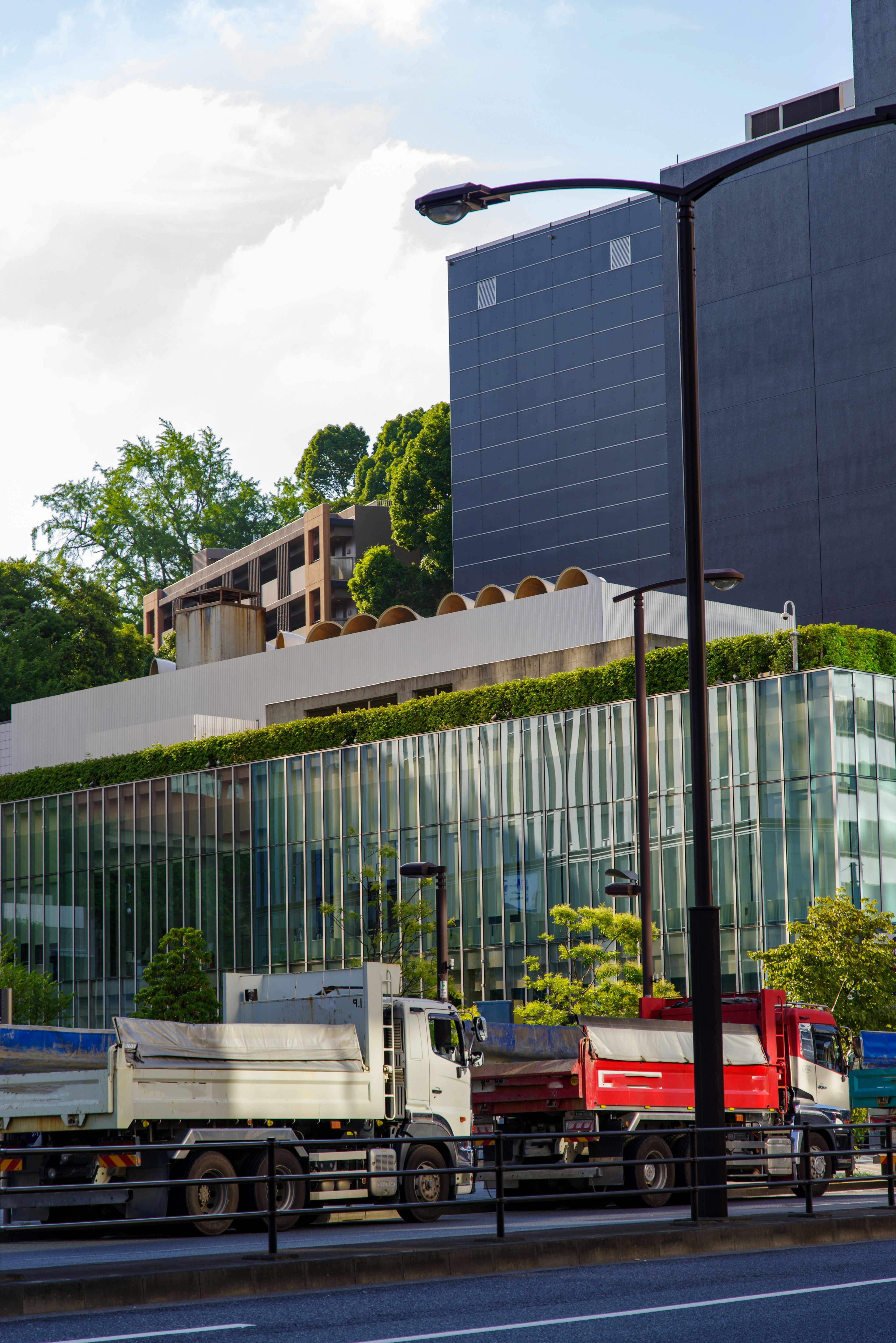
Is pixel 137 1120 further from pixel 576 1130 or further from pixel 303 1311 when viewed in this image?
pixel 303 1311

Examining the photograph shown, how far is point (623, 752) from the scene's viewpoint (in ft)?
169

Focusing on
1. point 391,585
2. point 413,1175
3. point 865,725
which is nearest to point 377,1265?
point 413,1175

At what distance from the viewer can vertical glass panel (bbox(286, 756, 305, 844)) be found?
60.2 metres

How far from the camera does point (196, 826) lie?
6362 centimetres

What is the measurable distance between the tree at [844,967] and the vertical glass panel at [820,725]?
8.82 m

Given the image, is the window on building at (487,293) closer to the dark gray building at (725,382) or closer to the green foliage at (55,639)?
the dark gray building at (725,382)

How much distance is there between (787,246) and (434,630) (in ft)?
85.2

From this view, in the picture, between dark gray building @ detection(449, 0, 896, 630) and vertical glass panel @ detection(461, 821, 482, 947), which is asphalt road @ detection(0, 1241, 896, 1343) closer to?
vertical glass panel @ detection(461, 821, 482, 947)

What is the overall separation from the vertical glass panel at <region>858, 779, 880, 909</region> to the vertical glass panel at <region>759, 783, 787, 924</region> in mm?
2092

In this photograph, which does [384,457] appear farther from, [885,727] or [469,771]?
[885,727]

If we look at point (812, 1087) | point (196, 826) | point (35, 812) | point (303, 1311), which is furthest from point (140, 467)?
point (303, 1311)

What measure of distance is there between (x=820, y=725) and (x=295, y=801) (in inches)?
806

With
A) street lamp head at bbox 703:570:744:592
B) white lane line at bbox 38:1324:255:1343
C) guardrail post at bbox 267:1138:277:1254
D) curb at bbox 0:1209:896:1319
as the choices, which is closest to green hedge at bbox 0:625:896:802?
street lamp head at bbox 703:570:744:592

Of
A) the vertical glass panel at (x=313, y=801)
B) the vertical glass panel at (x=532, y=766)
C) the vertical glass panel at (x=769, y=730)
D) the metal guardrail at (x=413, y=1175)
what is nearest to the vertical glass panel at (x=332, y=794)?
the vertical glass panel at (x=313, y=801)
